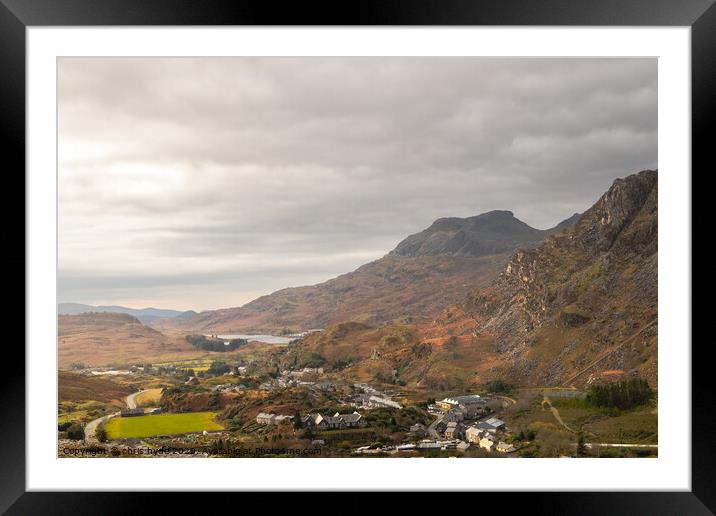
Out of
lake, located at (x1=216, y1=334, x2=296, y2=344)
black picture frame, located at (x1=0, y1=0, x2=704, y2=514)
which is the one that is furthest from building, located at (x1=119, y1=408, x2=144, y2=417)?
black picture frame, located at (x1=0, y1=0, x2=704, y2=514)

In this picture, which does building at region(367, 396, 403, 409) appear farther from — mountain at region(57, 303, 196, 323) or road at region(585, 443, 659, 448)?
mountain at region(57, 303, 196, 323)

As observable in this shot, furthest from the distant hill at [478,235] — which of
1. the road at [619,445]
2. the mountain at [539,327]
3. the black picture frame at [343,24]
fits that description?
the black picture frame at [343,24]

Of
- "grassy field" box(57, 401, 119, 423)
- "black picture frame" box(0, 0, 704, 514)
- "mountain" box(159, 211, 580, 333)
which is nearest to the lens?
"black picture frame" box(0, 0, 704, 514)

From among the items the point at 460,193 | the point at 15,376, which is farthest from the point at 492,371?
the point at 15,376

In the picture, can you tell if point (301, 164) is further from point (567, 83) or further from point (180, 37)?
point (567, 83)

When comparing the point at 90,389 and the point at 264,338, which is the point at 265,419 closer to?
the point at 264,338

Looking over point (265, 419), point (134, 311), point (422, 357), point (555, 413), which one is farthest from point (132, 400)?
point (555, 413)
